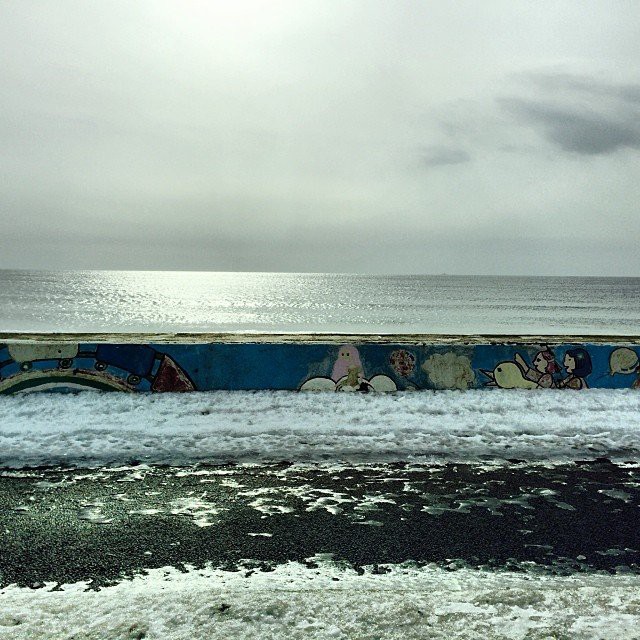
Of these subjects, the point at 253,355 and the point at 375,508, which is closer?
the point at 375,508

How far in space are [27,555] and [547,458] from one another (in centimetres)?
598

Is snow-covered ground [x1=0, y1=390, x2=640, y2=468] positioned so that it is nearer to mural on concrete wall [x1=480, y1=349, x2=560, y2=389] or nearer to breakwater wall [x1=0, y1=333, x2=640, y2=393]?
breakwater wall [x1=0, y1=333, x2=640, y2=393]

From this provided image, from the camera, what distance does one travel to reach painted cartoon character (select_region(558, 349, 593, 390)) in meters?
13.2

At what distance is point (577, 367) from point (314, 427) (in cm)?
660

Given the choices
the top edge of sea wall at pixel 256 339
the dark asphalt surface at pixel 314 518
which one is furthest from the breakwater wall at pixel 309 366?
the dark asphalt surface at pixel 314 518

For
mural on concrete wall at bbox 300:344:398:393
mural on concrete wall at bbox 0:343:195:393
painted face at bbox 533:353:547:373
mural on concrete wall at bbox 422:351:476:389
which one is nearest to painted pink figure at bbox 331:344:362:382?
mural on concrete wall at bbox 300:344:398:393

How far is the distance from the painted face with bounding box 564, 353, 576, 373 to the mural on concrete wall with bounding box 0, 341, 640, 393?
0.8 inches

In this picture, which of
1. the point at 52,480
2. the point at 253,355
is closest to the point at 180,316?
the point at 253,355

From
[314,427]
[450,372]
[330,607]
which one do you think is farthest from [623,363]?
[330,607]

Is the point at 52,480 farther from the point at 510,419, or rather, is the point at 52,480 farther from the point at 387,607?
the point at 510,419

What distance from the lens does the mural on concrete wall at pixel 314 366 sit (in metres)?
11.6

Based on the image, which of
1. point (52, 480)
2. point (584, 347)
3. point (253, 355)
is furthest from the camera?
point (584, 347)

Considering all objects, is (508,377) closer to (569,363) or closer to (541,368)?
(541,368)

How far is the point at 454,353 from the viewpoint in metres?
12.8
